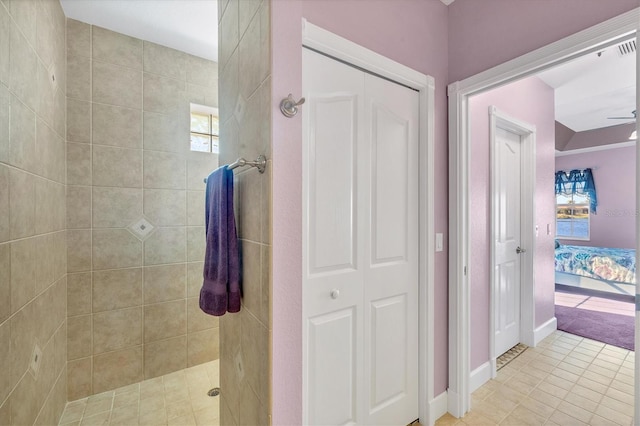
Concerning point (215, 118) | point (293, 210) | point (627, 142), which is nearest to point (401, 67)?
point (293, 210)

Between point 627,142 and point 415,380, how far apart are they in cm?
568

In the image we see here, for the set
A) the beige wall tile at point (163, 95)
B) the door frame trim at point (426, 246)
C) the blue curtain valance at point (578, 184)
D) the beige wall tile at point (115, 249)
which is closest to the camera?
the door frame trim at point (426, 246)

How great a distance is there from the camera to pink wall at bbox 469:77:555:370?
211cm

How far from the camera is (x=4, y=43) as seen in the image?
3.78 ft

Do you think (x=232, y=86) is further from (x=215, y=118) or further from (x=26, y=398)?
(x=26, y=398)

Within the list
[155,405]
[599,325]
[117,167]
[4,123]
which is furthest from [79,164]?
[599,325]

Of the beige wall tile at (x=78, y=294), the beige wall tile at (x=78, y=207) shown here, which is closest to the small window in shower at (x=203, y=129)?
the beige wall tile at (x=78, y=207)

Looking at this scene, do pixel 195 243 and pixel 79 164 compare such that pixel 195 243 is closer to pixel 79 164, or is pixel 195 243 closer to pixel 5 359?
pixel 79 164

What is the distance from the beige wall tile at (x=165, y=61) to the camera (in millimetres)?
2223

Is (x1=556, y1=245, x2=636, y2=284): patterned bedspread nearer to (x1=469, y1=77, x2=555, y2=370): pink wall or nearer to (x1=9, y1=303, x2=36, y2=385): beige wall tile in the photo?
(x1=469, y1=77, x2=555, y2=370): pink wall

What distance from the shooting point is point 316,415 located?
4.34ft

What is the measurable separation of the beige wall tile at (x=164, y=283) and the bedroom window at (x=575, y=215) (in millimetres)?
6521

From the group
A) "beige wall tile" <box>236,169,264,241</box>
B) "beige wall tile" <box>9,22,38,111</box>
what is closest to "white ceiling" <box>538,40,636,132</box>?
"beige wall tile" <box>236,169,264,241</box>

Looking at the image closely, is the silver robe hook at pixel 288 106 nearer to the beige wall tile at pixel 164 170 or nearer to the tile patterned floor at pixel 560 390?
the beige wall tile at pixel 164 170
